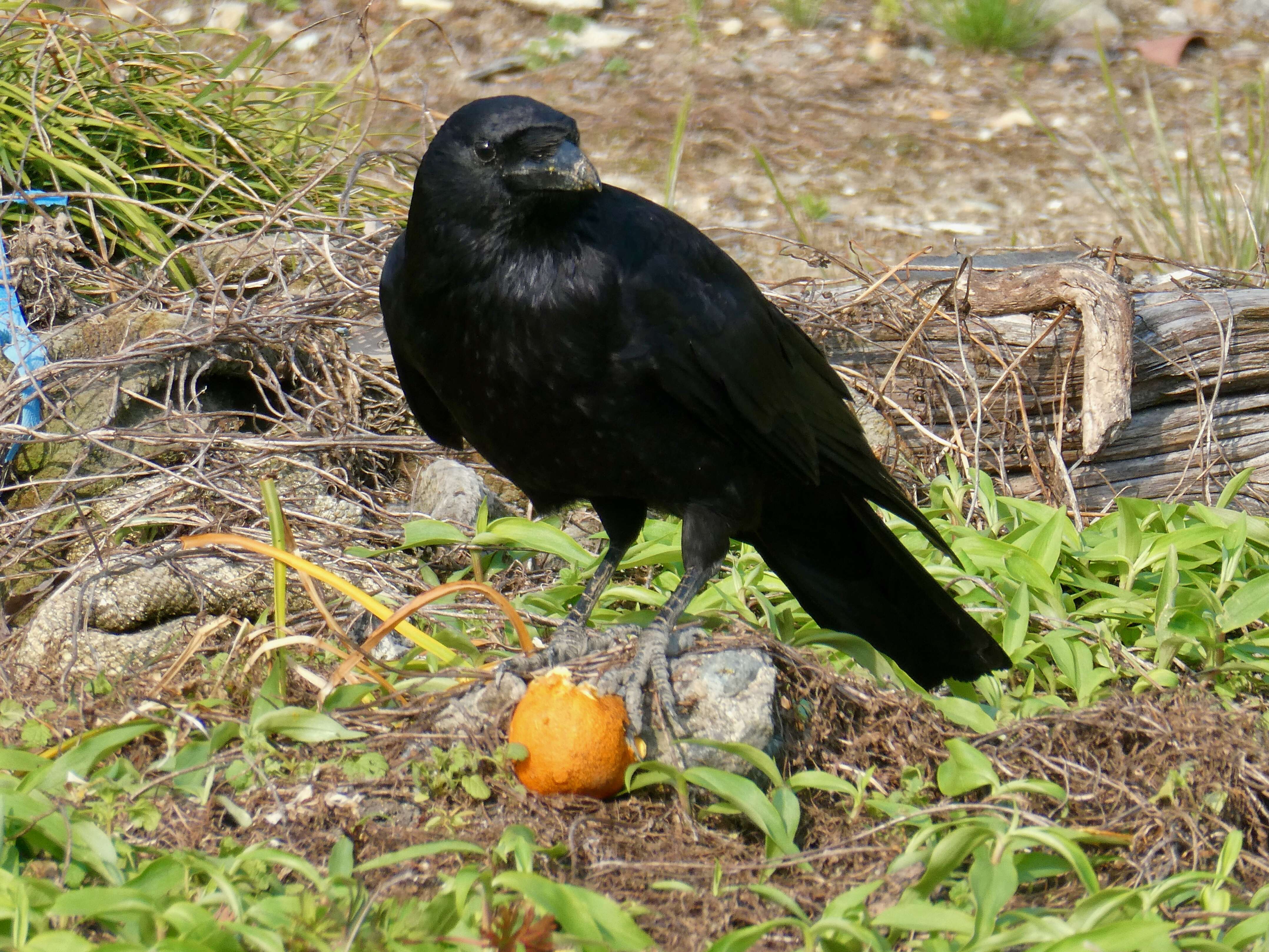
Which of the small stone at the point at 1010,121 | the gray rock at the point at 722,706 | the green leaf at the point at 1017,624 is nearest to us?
the gray rock at the point at 722,706

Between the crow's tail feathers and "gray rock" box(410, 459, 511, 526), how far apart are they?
100cm

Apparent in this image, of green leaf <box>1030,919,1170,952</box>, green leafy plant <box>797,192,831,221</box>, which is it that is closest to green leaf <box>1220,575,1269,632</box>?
green leaf <box>1030,919,1170,952</box>

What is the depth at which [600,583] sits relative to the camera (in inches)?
116

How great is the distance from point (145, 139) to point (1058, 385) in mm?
3538

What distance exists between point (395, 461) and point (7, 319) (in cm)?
129

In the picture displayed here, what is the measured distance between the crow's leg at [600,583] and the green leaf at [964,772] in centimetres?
75

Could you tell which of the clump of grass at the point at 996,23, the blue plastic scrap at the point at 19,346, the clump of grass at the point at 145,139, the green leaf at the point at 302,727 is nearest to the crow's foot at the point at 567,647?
the green leaf at the point at 302,727

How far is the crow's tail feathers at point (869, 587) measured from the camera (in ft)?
9.21

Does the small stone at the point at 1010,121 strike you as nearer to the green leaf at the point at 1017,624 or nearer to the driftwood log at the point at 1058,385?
the driftwood log at the point at 1058,385

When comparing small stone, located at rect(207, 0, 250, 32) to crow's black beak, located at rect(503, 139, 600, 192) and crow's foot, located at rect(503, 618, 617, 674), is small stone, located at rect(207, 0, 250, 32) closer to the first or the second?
crow's black beak, located at rect(503, 139, 600, 192)

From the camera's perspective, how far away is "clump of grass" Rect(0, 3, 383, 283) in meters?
4.52

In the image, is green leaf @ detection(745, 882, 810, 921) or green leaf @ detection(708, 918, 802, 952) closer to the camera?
green leaf @ detection(708, 918, 802, 952)

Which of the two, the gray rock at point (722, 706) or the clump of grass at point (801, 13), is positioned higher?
the gray rock at point (722, 706)

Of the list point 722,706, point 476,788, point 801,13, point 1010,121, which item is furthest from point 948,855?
point 801,13
